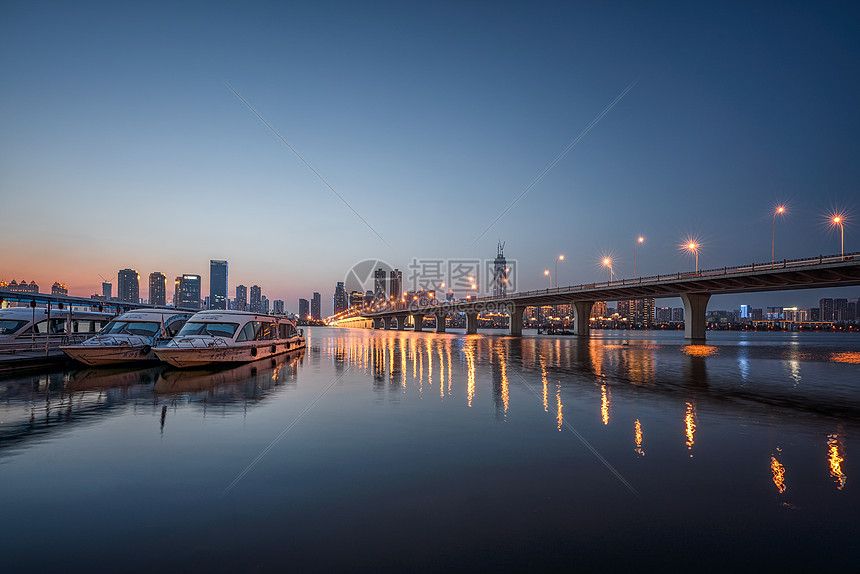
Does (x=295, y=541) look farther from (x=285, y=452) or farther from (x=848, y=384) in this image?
(x=848, y=384)

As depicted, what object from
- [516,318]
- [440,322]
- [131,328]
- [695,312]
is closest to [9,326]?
[131,328]

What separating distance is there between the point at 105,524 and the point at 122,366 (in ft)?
72.3

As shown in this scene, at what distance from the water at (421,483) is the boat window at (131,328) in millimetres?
10349

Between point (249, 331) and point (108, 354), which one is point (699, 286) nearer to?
point (249, 331)

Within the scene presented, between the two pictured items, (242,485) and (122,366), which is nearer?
(242,485)

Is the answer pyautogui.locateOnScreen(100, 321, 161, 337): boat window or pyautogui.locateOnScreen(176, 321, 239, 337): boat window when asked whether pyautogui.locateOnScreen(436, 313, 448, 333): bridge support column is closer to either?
pyautogui.locateOnScreen(100, 321, 161, 337): boat window

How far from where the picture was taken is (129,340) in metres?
24.0

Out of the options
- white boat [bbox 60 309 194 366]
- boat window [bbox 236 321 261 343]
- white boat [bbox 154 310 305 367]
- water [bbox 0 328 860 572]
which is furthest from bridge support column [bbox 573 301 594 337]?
white boat [bbox 60 309 194 366]

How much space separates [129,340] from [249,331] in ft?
19.8

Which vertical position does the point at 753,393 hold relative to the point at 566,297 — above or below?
below

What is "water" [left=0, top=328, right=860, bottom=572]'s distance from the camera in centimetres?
524

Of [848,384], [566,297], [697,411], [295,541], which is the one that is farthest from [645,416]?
[566,297]

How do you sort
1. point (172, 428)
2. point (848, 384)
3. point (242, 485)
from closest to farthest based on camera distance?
1. point (242, 485)
2. point (172, 428)
3. point (848, 384)

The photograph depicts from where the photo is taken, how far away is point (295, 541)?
5.46 meters
